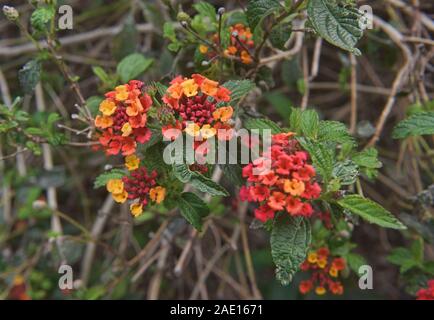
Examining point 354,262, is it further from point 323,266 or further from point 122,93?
point 122,93

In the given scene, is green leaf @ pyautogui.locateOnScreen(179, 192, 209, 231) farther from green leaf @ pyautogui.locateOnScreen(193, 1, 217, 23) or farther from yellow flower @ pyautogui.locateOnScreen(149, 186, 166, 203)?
green leaf @ pyautogui.locateOnScreen(193, 1, 217, 23)

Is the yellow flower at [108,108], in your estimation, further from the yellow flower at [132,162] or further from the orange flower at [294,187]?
the orange flower at [294,187]

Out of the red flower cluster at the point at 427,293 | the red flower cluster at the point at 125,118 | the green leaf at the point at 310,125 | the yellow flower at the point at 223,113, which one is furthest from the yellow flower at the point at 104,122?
the red flower cluster at the point at 427,293

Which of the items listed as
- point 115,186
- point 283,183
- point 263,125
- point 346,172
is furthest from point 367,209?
point 115,186

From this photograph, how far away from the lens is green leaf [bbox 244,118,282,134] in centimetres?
131

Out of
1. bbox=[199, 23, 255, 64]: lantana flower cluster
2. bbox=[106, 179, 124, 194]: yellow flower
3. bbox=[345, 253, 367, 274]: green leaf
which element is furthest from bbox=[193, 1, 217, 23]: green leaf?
bbox=[345, 253, 367, 274]: green leaf

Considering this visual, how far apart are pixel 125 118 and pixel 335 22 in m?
0.51

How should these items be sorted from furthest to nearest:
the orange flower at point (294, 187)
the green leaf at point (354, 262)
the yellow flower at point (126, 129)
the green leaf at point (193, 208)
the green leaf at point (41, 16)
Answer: the green leaf at point (354, 262)
the green leaf at point (41, 16)
the green leaf at point (193, 208)
the yellow flower at point (126, 129)
the orange flower at point (294, 187)

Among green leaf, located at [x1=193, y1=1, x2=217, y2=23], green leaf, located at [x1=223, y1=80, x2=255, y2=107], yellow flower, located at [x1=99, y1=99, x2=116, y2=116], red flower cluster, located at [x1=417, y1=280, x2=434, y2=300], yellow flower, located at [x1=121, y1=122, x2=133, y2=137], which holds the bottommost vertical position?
red flower cluster, located at [x1=417, y1=280, x2=434, y2=300]

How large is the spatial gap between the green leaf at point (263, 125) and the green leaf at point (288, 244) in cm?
24

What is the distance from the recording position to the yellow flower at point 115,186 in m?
1.23

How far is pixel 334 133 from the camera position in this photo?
4.07 ft

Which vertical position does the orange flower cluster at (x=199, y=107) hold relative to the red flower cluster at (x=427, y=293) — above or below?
above

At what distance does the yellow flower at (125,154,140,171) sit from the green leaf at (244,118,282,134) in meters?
0.30
